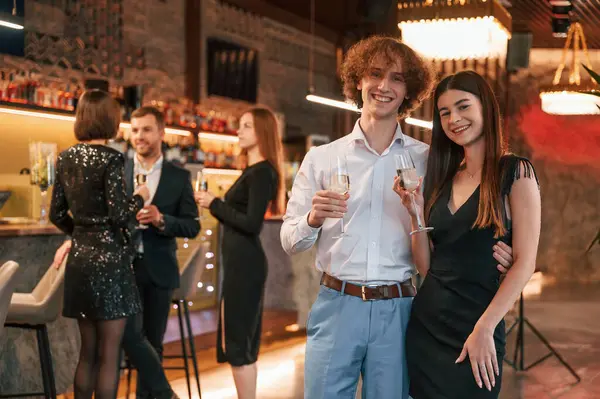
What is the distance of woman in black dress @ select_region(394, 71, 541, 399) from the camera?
7.08 feet

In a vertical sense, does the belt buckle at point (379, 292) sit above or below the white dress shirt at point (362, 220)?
below

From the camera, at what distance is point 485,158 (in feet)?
7.42

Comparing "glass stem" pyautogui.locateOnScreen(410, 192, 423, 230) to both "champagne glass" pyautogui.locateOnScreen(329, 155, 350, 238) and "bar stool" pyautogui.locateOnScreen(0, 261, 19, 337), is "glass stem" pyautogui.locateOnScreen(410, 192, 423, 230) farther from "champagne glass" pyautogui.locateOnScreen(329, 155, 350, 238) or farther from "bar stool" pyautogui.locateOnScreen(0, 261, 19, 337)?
"bar stool" pyautogui.locateOnScreen(0, 261, 19, 337)

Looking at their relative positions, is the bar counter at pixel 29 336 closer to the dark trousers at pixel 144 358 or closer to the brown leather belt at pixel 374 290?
the dark trousers at pixel 144 358

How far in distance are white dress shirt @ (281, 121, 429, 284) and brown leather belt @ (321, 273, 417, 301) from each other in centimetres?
2

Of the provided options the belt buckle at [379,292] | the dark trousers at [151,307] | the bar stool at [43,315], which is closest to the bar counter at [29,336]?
the bar stool at [43,315]

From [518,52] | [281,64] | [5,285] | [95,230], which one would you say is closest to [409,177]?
[5,285]

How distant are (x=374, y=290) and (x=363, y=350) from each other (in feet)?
0.58

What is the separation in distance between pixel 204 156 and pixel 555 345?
13.9ft

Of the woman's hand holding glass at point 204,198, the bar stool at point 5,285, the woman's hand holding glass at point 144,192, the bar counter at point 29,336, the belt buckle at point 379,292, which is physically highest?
the woman's hand holding glass at point 144,192

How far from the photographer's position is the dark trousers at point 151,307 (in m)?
3.87

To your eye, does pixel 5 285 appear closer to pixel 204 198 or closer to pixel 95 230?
pixel 95 230

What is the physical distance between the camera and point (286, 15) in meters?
11.7

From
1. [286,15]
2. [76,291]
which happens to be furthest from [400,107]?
[286,15]
